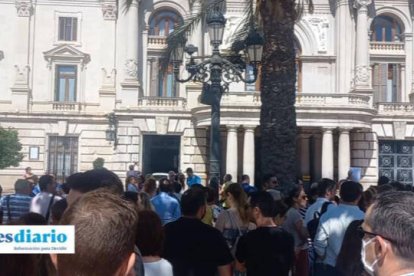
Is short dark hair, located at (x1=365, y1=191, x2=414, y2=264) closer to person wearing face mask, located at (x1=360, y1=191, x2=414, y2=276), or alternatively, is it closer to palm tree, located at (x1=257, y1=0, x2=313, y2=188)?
person wearing face mask, located at (x1=360, y1=191, x2=414, y2=276)

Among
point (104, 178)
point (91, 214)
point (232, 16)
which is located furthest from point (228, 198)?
point (232, 16)

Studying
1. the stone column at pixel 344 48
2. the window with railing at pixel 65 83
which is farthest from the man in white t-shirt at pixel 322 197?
the window with railing at pixel 65 83

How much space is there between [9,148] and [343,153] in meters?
16.5

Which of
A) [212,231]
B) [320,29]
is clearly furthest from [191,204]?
[320,29]

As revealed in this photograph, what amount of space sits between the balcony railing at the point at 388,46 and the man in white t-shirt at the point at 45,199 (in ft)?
88.3

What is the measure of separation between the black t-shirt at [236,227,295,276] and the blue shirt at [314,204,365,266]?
832 millimetres

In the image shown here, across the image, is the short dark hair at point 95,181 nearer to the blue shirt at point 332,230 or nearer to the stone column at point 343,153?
the blue shirt at point 332,230

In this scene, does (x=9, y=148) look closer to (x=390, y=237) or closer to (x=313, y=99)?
(x=313, y=99)

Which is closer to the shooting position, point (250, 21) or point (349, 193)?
point (349, 193)

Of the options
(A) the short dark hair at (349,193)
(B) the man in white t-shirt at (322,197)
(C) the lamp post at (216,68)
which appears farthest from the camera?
(C) the lamp post at (216,68)

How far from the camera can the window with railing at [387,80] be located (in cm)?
3195

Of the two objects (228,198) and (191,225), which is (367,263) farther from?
(228,198)

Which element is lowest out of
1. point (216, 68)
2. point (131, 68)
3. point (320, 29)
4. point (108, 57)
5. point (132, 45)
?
point (216, 68)

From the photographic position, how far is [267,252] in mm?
5230
